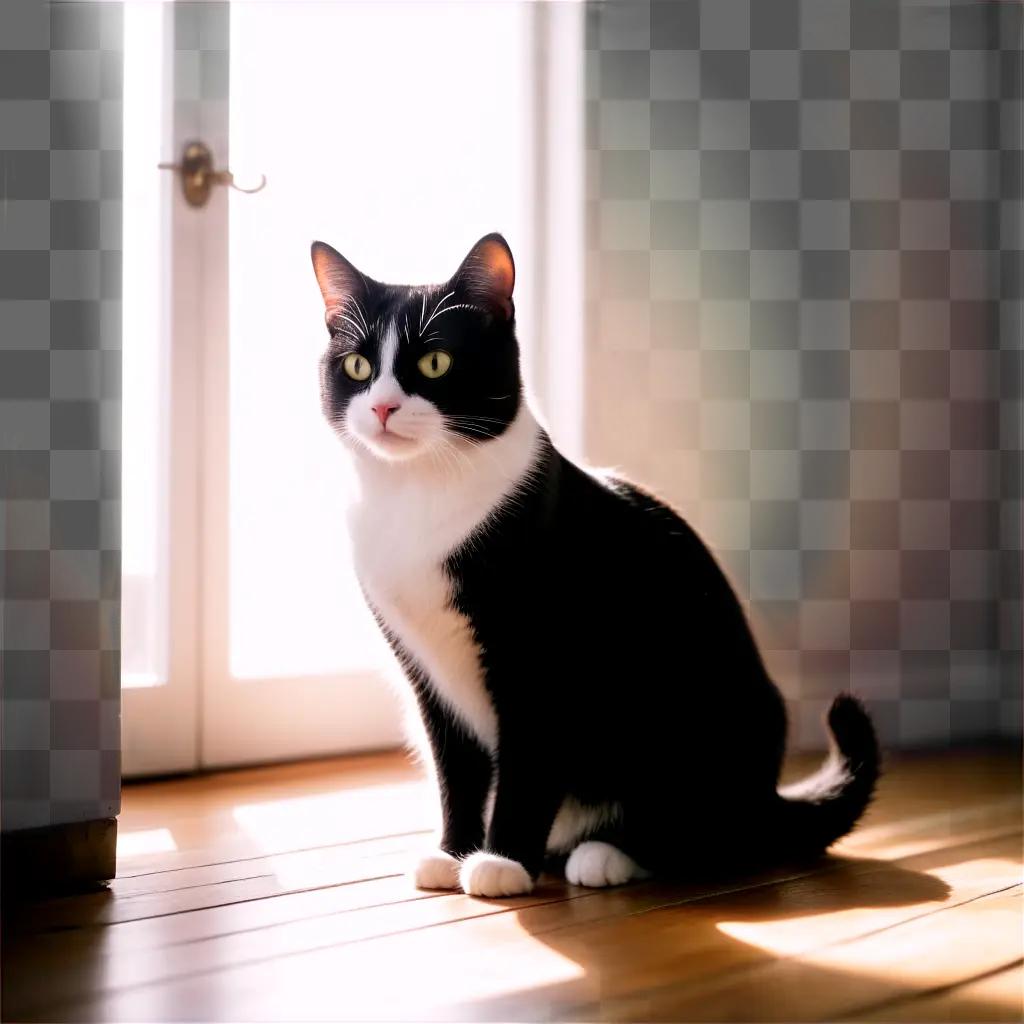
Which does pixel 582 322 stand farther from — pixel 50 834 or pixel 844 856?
pixel 50 834

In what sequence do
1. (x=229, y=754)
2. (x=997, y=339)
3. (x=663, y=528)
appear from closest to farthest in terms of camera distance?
(x=663, y=528) < (x=229, y=754) < (x=997, y=339)

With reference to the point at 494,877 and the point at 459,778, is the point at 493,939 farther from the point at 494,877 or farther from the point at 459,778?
the point at 459,778

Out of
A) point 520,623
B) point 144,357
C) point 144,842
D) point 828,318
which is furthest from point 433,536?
point 828,318

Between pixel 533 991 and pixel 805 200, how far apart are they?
1.60 metres

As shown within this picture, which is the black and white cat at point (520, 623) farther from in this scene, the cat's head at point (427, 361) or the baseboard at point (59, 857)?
the baseboard at point (59, 857)

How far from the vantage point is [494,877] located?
3.98 ft

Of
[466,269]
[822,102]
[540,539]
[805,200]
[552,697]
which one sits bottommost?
[552,697]

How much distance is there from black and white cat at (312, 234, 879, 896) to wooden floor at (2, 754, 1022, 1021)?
59 millimetres

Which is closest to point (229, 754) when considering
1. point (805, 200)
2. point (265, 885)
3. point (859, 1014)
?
point (265, 885)

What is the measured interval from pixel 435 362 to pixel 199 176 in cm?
80

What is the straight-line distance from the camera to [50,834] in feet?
4.09

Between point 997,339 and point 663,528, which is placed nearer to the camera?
point 663,528

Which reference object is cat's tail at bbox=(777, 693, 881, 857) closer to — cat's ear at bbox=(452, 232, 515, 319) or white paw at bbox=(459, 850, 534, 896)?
white paw at bbox=(459, 850, 534, 896)

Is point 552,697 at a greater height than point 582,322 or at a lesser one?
lesser
